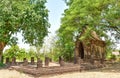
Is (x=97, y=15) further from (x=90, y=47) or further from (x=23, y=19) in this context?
(x=23, y=19)

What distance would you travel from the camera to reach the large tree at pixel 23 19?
28.2 m

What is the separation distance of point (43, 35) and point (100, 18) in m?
12.2

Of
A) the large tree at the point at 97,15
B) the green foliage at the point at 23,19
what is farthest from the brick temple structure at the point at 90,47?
the green foliage at the point at 23,19

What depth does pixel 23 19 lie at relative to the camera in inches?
1144

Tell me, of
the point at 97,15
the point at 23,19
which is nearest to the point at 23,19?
the point at 23,19

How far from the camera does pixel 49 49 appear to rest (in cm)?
7131

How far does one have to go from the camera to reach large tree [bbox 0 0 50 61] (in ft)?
92.6

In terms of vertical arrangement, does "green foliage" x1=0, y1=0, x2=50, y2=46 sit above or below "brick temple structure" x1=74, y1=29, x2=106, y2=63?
above

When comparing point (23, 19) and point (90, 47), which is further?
point (90, 47)

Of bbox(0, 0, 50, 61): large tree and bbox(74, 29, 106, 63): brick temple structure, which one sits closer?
bbox(0, 0, 50, 61): large tree

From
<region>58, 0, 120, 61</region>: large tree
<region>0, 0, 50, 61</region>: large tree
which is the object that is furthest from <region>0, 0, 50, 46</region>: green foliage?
<region>58, 0, 120, 61</region>: large tree

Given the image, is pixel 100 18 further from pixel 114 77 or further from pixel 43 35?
pixel 43 35

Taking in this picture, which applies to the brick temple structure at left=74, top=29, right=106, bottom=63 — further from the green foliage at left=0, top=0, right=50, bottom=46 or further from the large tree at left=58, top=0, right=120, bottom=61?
the green foliage at left=0, top=0, right=50, bottom=46

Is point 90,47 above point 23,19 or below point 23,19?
below
